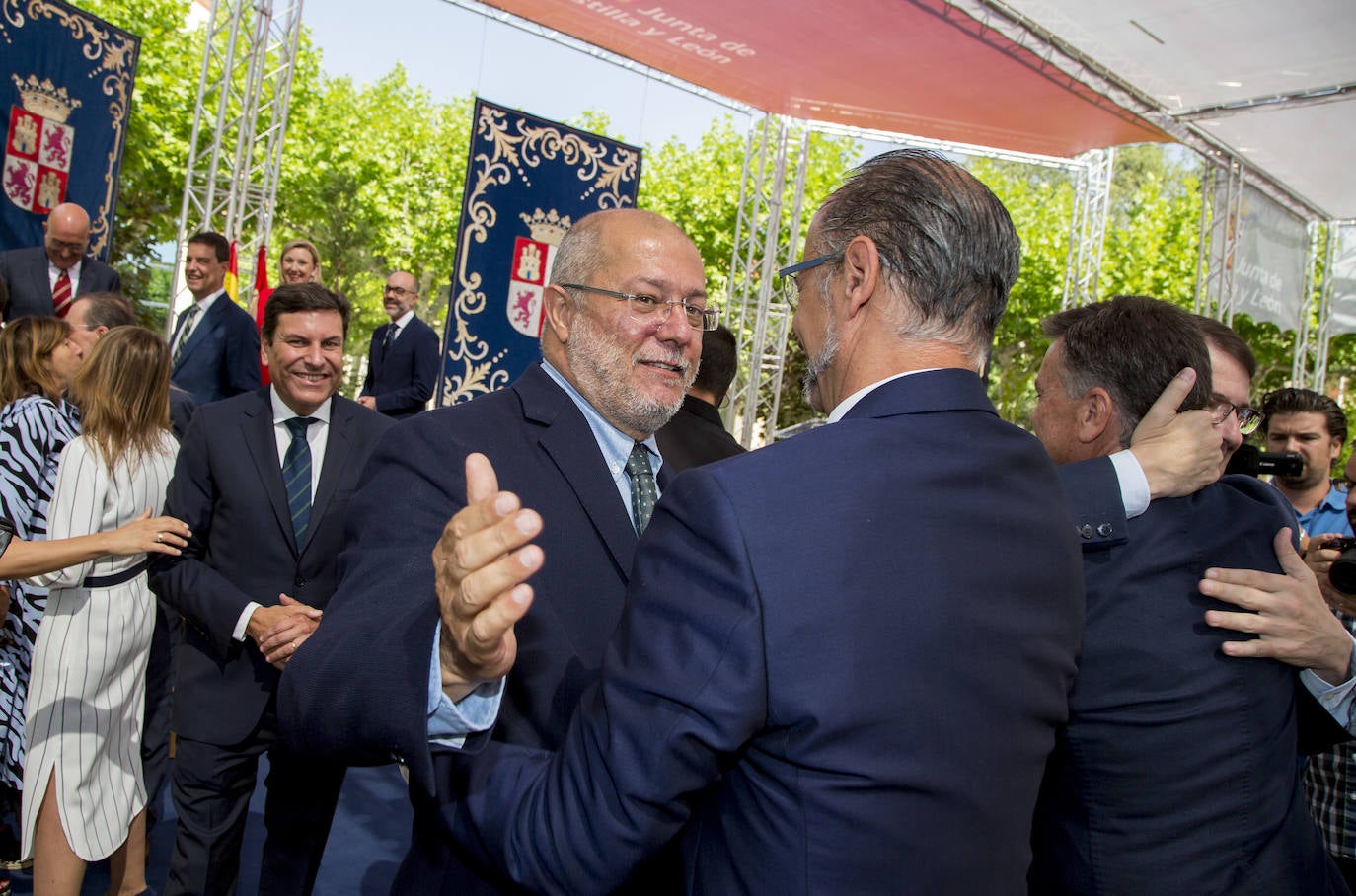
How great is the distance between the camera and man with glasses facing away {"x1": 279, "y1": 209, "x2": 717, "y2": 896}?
46.9 inches

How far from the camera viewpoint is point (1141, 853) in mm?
1525

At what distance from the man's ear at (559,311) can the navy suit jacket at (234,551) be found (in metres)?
1.21

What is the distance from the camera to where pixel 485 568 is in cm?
104

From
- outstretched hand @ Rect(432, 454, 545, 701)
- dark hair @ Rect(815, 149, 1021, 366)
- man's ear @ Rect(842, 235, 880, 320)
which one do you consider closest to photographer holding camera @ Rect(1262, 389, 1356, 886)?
dark hair @ Rect(815, 149, 1021, 366)

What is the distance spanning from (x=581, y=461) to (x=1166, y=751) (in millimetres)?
1072

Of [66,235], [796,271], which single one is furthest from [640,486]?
[66,235]

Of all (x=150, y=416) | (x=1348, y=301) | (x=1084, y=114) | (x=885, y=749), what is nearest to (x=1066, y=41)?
(x=1084, y=114)

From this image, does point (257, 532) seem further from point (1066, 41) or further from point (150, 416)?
point (1066, 41)

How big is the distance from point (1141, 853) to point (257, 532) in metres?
2.61

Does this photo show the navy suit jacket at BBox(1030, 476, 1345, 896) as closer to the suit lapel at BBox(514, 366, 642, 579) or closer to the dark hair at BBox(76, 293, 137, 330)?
the suit lapel at BBox(514, 366, 642, 579)

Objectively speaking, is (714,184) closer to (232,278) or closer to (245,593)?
(232,278)

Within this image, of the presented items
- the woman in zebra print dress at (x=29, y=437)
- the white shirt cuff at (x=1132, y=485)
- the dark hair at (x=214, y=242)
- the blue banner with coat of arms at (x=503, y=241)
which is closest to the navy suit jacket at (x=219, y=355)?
the dark hair at (x=214, y=242)

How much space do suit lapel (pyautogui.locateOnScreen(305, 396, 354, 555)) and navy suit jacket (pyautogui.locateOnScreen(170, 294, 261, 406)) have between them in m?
2.20

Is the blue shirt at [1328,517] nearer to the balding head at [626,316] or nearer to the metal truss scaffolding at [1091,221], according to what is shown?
the balding head at [626,316]
